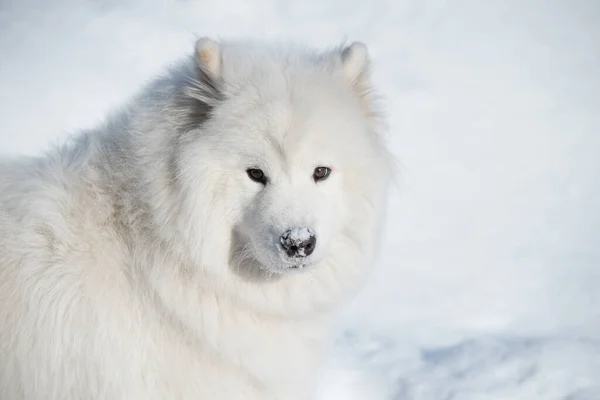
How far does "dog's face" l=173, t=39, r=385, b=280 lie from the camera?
308cm

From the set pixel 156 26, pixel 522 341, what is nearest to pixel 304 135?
pixel 522 341

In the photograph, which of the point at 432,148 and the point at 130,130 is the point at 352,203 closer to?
the point at 130,130

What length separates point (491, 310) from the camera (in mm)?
6457

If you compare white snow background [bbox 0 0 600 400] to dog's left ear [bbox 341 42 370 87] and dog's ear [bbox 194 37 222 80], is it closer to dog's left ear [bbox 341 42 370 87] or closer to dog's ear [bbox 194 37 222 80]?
dog's left ear [bbox 341 42 370 87]

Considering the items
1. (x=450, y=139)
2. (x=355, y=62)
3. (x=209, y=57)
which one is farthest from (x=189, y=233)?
(x=450, y=139)

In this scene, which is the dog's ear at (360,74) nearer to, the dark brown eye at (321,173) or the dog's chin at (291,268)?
the dark brown eye at (321,173)

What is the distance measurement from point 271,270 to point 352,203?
59 cm

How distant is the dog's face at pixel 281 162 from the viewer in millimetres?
3076

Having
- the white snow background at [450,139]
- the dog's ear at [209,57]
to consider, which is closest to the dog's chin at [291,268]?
the dog's ear at [209,57]

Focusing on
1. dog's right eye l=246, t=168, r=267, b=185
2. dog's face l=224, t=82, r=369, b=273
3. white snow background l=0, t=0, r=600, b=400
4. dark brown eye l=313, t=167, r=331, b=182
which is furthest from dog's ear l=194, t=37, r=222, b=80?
white snow background l=0, t=0, r=600, b=400

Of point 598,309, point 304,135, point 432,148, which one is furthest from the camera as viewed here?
point 432,148

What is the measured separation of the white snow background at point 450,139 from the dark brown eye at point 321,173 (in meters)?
2.40

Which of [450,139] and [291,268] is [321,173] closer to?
[291,268]

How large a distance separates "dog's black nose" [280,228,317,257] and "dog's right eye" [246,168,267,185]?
1.16 ft
